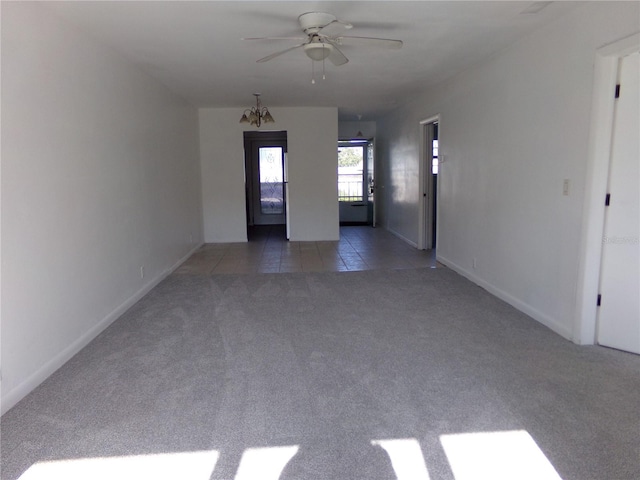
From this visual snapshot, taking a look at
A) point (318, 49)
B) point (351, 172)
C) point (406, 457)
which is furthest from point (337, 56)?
point (351, 172)

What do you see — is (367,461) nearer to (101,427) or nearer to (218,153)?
(101,427)

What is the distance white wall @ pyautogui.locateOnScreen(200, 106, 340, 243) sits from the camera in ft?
25.2

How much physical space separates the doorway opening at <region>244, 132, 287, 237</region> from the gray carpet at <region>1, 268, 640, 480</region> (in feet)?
22.7

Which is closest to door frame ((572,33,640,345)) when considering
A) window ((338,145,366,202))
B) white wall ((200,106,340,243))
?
white wall ((200,106,340,243))

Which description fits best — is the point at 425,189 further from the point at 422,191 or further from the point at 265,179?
the point at 265,179

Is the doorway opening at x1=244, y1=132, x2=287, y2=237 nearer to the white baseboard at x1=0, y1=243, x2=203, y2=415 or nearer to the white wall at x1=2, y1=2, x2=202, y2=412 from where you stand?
the white wall at x1=2, y1=2, x2=202, y2=412

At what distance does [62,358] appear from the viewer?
9.52 feet

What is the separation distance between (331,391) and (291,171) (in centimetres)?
570

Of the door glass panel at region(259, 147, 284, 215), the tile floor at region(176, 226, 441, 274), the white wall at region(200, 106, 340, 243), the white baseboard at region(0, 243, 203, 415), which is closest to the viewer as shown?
the white baseboard at region(0, 243, 203, 415)

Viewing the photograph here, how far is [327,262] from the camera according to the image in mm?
6094

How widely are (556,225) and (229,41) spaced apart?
3033 millimetres

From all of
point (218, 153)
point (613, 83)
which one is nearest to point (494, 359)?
point (613, 83)

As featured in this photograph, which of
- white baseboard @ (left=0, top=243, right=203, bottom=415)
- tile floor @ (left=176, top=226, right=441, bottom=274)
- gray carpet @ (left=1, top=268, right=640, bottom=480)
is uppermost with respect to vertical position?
white baseboard @ (left=0, top=243, right=203, bottom=415)

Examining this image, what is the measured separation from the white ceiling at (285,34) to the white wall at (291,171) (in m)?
1.82
